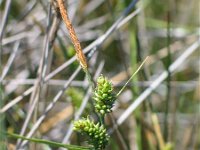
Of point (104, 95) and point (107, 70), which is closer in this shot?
point (104, 95)

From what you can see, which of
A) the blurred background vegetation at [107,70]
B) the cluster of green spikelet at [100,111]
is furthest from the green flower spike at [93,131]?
the blurred background vegetation at [107,70]

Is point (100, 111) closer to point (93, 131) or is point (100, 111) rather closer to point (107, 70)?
point (93, 131)

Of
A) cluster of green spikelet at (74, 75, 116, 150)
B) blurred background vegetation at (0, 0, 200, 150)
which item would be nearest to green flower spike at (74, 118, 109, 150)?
cluster of green spikelet at (74, 75, 116, 150)

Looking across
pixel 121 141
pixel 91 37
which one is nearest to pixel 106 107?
pixel 121 141

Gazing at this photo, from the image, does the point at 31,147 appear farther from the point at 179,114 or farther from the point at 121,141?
the point at 179,114

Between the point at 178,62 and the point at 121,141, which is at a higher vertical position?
the point at 178,62

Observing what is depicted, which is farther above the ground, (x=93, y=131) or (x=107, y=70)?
(x=107, y=70)

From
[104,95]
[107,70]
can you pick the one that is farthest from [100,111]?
[107,70]
